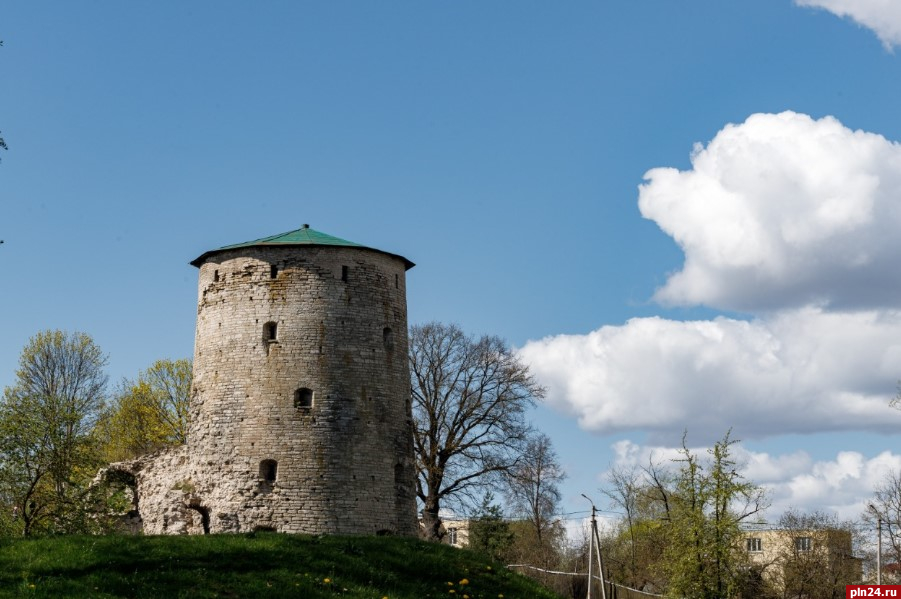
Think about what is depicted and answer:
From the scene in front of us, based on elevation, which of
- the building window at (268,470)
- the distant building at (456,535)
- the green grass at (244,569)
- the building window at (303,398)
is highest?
the building window at (303,398)

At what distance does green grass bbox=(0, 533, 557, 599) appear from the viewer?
15.8 metres

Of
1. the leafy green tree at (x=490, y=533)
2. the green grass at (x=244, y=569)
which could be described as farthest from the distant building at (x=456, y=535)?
the green grass at (x=244, y=569)

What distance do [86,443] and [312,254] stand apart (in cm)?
906

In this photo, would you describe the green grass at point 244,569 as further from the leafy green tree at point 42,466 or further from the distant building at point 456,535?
the distant building at point 456,535

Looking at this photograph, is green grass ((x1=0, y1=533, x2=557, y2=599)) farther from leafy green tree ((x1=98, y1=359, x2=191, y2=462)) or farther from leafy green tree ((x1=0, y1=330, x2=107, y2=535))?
leafy green tree ((x1=98, y1=359, x2=191, y2=462))

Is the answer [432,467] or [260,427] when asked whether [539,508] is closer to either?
[432,467]

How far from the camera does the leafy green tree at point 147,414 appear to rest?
46.5 m

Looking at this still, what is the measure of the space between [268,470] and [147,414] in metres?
21.6

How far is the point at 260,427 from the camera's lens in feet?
92.0

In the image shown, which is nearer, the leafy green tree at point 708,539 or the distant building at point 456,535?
the leafy green tree at point 708,539

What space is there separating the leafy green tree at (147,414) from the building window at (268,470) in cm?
1906

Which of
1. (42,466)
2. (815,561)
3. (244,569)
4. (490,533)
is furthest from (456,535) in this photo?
(244,569)

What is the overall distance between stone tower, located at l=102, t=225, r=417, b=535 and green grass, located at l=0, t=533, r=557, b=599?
7.13 metres

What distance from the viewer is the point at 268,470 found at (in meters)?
28.0
